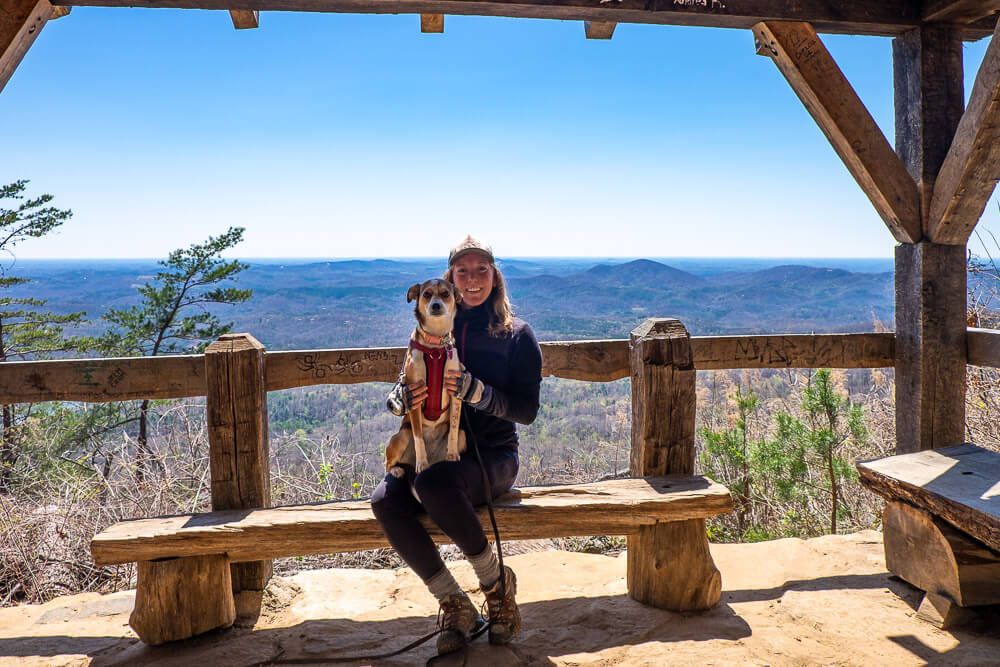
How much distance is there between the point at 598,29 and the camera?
4.14 meters

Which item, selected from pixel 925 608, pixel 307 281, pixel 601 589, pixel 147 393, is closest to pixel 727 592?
pixel 601 589

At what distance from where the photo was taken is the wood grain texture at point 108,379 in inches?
131

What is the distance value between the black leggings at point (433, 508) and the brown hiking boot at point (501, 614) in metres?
0.24

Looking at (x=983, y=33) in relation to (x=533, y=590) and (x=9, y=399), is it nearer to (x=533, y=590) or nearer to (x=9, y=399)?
(x=533, y=590)

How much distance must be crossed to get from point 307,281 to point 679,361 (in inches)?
814

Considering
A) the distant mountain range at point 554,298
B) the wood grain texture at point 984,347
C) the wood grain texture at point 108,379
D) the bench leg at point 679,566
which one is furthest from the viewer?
the distant mountain range at point 554,298

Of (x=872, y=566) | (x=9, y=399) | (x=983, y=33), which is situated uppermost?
(x=983, y=33)

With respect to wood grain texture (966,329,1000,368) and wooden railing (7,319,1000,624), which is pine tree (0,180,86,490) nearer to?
wooden railing (7,319,1000,624)

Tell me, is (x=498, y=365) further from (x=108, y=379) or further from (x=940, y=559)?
(x=940, y=559)

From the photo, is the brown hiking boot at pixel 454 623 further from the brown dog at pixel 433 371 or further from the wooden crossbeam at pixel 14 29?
the wooden crossbeam at pixel 14 29

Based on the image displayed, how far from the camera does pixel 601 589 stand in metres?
3.51

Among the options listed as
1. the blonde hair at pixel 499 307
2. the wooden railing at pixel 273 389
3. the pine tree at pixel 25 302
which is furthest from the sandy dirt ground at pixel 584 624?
the pine tree at pixel 25 302

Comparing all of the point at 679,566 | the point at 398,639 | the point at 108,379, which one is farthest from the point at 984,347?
the point at 108,379

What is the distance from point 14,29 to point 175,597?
2916 millimetres
